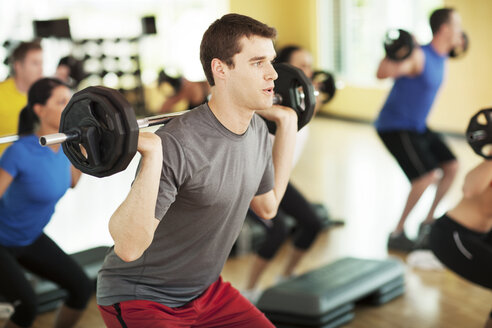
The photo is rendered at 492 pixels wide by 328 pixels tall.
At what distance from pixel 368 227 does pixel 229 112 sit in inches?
106

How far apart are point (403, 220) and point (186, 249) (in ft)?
7.82

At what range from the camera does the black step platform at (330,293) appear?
2.77m

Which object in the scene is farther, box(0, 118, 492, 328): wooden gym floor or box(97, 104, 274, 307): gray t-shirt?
box(0, 118, 492, 328): wooden gym floor

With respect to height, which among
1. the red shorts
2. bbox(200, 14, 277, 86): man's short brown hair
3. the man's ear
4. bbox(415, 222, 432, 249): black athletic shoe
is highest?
bbox(200, 14, 277, 86): man's short brown hair

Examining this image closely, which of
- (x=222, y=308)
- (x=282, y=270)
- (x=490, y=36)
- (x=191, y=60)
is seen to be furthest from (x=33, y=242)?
(x=191, y=60)

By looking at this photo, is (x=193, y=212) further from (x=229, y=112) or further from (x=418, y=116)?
(x=418, y=116)

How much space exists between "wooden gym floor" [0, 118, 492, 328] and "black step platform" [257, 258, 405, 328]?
0.07 metres

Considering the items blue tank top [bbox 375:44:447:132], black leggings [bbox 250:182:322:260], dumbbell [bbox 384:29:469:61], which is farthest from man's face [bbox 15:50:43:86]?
blue tank top [bbox 375:44:447:132]

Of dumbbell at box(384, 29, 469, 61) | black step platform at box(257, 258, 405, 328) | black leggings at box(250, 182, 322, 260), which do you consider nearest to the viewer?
black step platform at box(257, 258, 405, 328)

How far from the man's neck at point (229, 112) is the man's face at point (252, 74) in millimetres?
31

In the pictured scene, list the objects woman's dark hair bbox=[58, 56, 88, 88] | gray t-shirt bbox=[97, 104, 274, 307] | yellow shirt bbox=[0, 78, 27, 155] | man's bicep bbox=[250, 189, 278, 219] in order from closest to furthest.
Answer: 1. gray t-shirt bbox=[97, 104, 274, 307]
2. man's bicep bbox=[250, 189, 278, 219]
3. yellow shirt bbox=[0, 78, 27, 155]
4. woman's dark hair bbox=[58, 56, 88, 88]

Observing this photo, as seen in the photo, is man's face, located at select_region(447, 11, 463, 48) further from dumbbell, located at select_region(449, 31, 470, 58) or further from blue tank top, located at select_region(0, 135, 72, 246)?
blue tank top, located at select_region(0, 135, 72, 246)

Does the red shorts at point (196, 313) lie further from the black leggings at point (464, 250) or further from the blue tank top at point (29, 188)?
the black leggings at point (464, 250)

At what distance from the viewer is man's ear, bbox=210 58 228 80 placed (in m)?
1.62
